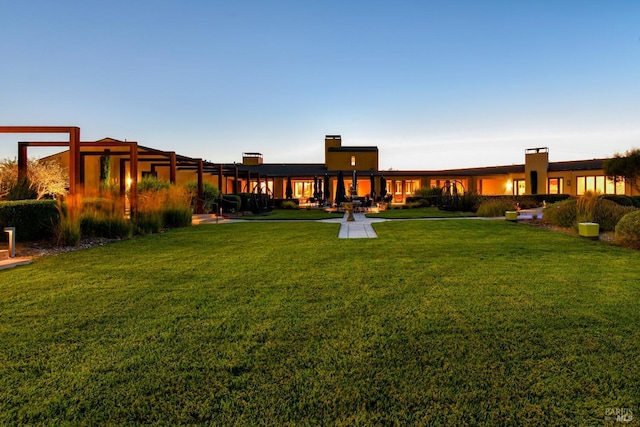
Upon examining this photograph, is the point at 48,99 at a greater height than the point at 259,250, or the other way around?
the point at 48,99

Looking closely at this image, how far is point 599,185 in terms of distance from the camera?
25.6m

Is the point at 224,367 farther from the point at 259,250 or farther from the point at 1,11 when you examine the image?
the point at 1,11

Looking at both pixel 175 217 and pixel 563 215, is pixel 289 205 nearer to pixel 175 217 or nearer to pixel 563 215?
pixel 175 217

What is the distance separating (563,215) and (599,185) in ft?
62.7

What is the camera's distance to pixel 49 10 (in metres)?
13.3

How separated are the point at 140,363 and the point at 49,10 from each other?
1632 centimetres

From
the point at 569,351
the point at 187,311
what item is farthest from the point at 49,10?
the point at 569,351

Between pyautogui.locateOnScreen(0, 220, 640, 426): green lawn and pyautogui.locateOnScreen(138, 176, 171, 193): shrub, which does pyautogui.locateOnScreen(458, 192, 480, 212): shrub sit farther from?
pyautogui.locateOnScreen(138, 176, 171, 193): shrub

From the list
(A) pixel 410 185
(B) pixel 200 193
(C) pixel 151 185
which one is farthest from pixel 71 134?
(A) pixel 410 185

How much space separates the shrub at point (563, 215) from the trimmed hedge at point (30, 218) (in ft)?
43.2

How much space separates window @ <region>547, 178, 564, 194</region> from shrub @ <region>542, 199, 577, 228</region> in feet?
62.3

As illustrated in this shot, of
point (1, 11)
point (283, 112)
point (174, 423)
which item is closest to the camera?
point (174, 423)

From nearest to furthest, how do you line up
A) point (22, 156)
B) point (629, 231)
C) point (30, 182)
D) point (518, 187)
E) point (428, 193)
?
1. point (629, 231)
2. point (30, 182)
3. point (22, 156)
4. point (428, 193)
5. point (518, 187)

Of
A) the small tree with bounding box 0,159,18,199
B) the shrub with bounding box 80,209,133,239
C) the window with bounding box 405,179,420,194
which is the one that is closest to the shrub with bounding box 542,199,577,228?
the shrub with bounding box 80,209,133,239
